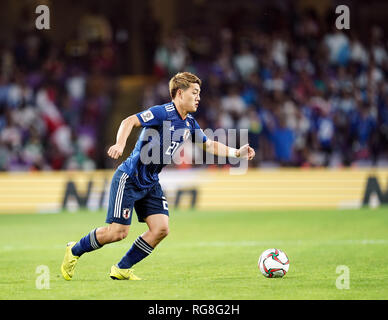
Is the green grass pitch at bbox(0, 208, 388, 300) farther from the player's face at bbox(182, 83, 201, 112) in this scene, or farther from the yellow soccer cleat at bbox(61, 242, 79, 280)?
the player's face at bbox(182, 83, 201, 112)

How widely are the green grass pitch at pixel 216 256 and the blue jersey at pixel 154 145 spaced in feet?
3.56

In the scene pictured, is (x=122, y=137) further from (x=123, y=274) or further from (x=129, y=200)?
(x=123, y=274)

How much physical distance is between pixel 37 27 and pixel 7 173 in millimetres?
4920

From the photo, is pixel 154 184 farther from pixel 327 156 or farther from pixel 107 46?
pixel 107 46

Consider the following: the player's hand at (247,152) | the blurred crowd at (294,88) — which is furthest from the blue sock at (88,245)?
the blurred crowd at (294,88)

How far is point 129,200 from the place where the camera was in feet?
26.7

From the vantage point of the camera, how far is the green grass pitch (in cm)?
739

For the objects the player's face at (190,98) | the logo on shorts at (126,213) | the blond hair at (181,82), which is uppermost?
the blond hair at (181,82)

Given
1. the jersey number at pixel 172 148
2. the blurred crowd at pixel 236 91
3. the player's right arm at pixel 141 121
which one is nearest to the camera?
the player's right arm at pixel 141 121

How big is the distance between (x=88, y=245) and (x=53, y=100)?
12581 millimetres

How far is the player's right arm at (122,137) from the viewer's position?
24.0ft

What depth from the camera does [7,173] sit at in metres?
18.2

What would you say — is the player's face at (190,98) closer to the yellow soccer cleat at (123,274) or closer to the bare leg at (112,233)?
the bare leg at (112,233)

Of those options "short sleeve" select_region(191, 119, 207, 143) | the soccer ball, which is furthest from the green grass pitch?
"short sleeve" select_region(191, 119, 207, 143)
